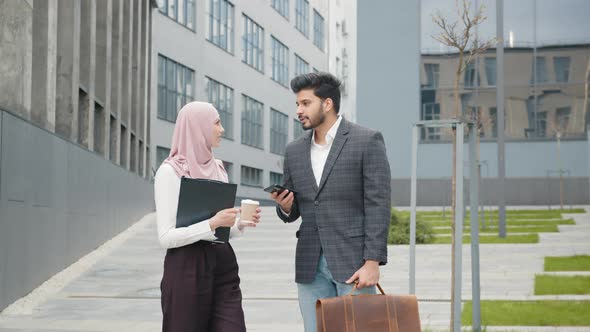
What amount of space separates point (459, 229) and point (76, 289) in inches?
296

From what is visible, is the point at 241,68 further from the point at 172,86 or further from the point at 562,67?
the point at 562,67

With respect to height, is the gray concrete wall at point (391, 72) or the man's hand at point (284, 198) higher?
the gray concrete wall at point (391, 72)

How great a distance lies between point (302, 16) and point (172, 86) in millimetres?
23236

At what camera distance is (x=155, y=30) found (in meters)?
36.5

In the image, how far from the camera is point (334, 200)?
178 inches

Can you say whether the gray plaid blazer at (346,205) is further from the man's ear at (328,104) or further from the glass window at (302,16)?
the glass window at (302,16)

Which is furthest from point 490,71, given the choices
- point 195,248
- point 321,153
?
point 195,248

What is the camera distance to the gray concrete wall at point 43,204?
1049cm

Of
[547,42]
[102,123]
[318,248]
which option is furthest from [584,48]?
[318,248]

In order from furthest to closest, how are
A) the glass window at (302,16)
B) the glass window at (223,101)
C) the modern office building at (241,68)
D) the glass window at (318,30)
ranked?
the glass window at (318,30)
the glass window at (302,16)
the glass window at (223,101)
the modern office building at (241,68)

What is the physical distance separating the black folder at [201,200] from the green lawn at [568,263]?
11.4 m

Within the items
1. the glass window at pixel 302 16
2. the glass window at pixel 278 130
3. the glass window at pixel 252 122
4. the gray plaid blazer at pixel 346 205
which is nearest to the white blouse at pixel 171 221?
the gray plaid blazer at pixel 346 205

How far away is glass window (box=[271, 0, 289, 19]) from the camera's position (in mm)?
53719

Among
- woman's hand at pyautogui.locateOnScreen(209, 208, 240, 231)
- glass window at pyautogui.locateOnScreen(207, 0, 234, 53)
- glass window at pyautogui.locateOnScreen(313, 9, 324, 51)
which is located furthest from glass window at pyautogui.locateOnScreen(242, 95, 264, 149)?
woman's hand at pyautogui.locateOnScreen(209, 208, 240, 231)
